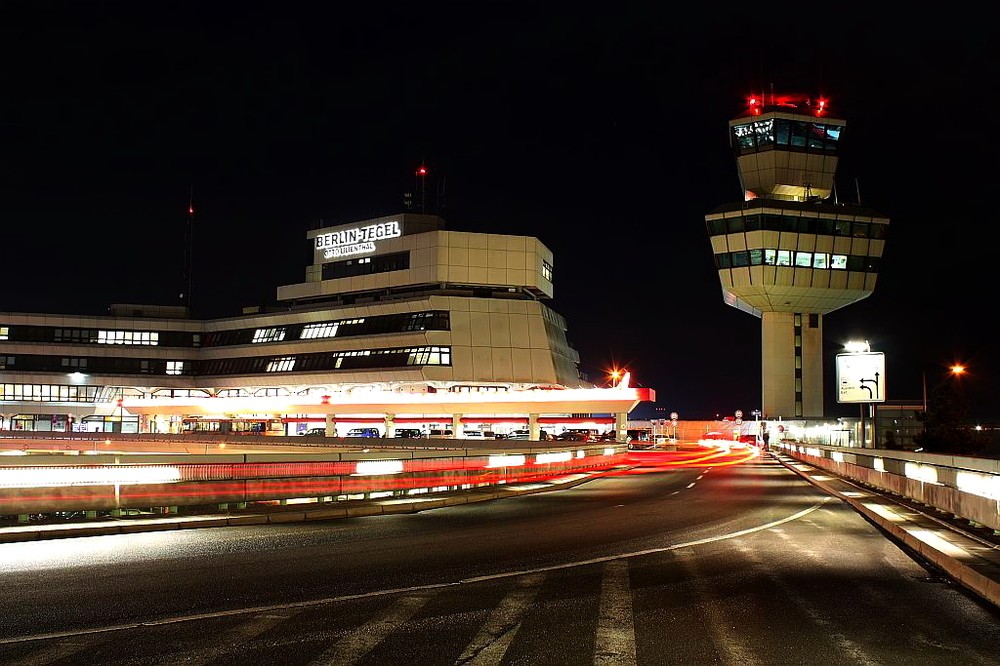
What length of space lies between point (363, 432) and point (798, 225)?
52.6 m

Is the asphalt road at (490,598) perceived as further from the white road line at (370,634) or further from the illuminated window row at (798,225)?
the illuminated window row at (798,225)

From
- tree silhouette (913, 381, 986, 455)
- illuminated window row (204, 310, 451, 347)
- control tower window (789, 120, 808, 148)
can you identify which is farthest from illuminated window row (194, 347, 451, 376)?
tree silhouette (913, 381, 986, 455)

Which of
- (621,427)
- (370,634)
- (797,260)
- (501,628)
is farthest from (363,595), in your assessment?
(797,260)

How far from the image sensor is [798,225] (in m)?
107

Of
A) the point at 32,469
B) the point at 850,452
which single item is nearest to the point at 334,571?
the point at 32,469

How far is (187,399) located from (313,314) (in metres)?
18.8

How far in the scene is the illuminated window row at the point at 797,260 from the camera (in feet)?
353

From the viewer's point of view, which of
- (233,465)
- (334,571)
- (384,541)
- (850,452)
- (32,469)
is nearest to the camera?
(334,571)

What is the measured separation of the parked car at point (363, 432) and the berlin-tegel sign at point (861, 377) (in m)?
67.0

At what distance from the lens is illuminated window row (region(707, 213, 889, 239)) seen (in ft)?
350

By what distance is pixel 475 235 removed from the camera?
4577 inches

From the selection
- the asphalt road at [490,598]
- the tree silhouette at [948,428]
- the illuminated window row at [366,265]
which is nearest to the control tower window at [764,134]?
the tree silhouette at [948,428]

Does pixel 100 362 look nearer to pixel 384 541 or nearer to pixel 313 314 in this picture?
pixel 313 314

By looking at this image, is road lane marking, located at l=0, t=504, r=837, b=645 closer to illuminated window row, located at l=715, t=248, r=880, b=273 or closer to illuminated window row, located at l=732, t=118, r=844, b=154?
illuminated window row, located at l=715, t=248, r=880, b=273
